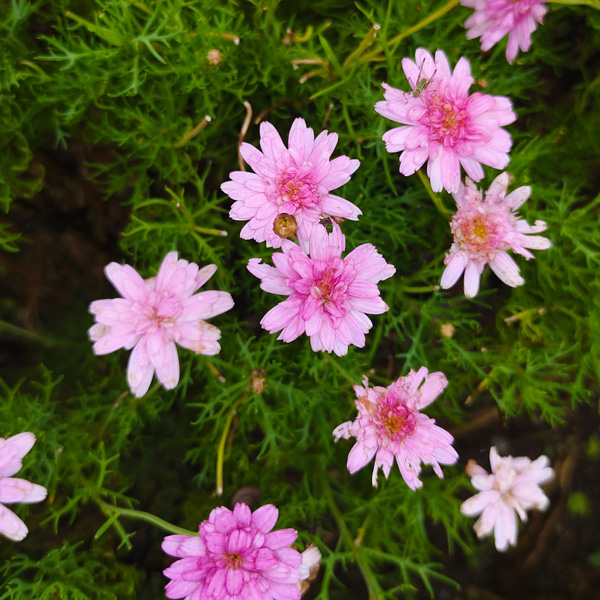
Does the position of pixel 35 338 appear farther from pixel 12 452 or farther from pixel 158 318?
pixel 158 318

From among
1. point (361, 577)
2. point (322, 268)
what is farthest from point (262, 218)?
point (361, 577)

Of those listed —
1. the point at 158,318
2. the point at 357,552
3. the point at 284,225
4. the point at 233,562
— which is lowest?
the point at 357,552

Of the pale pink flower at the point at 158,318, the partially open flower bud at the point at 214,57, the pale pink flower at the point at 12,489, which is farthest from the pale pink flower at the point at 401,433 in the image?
the partially open flower bud at the point at 214,57

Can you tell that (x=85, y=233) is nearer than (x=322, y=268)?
No

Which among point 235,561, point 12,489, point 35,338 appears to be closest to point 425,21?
point 235,561

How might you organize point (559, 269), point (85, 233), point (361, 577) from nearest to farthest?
point (559, 269)
point (85, 233)
point (361, 577)

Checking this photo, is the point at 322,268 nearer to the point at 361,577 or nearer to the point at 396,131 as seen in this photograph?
the point at 396,131

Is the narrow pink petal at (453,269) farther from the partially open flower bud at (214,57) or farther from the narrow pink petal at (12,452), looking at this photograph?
the narrow pink petal at (12,452)
